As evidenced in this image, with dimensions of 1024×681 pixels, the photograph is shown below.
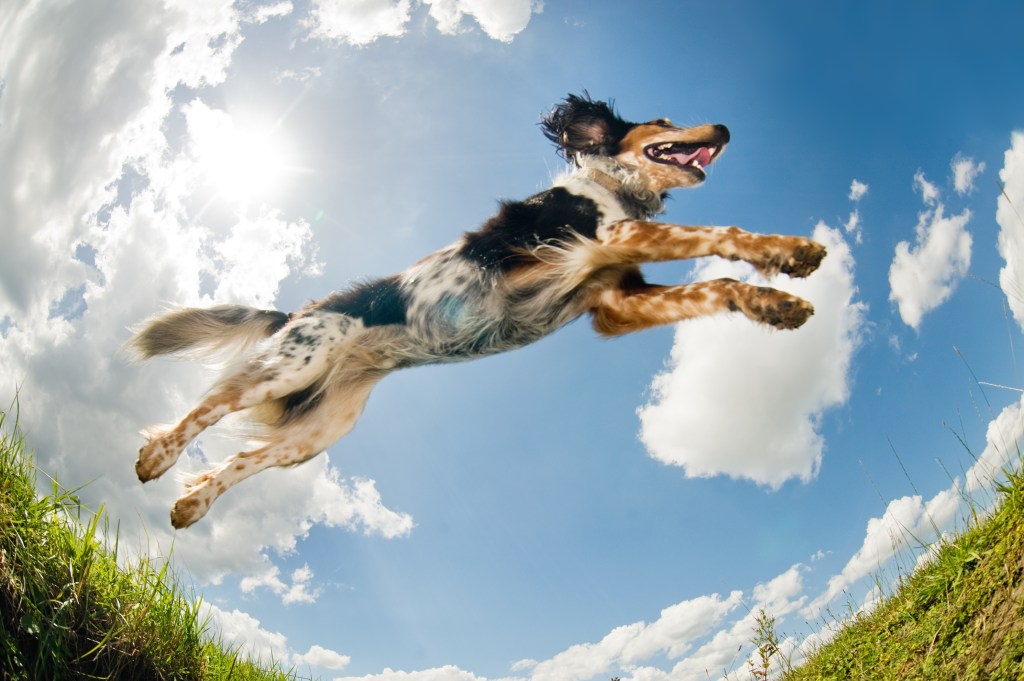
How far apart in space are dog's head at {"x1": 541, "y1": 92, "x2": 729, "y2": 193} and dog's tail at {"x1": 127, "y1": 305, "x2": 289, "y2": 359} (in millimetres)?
2325

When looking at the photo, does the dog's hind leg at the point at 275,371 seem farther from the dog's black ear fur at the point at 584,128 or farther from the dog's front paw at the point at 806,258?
the dog's front paw at the point at 806,258

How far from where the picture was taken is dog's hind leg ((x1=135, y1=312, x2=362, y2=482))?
3.70 m

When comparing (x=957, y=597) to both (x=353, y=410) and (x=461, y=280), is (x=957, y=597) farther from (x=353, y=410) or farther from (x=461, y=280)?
(x=353, y=410)

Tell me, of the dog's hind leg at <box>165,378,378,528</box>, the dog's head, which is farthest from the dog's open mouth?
the dog's hind leg at <box>165,378,378,528</box>

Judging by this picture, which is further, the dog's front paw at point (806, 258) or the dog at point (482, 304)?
the dog at point (482, 304)

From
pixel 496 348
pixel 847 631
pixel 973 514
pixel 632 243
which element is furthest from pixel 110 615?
pixel 847 631

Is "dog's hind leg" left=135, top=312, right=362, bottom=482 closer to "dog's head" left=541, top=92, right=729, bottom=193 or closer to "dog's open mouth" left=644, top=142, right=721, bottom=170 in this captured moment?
"dog's head" left=541, top=92, right=729, bottom=193

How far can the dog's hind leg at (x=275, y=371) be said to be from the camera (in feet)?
12.1

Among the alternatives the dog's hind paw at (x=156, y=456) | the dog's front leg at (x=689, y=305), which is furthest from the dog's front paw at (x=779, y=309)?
the dog's hind paw at (x=156, y=456)

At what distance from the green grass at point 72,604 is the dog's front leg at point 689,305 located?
9.37ft

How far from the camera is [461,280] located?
3924 mm

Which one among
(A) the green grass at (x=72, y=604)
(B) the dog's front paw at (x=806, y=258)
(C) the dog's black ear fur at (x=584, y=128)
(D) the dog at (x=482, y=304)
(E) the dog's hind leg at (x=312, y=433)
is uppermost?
(C) the dog's black ear fur at (x=584, y=128)

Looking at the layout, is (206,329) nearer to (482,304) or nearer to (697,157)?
(482,304)

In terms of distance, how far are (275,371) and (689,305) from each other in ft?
8.01
